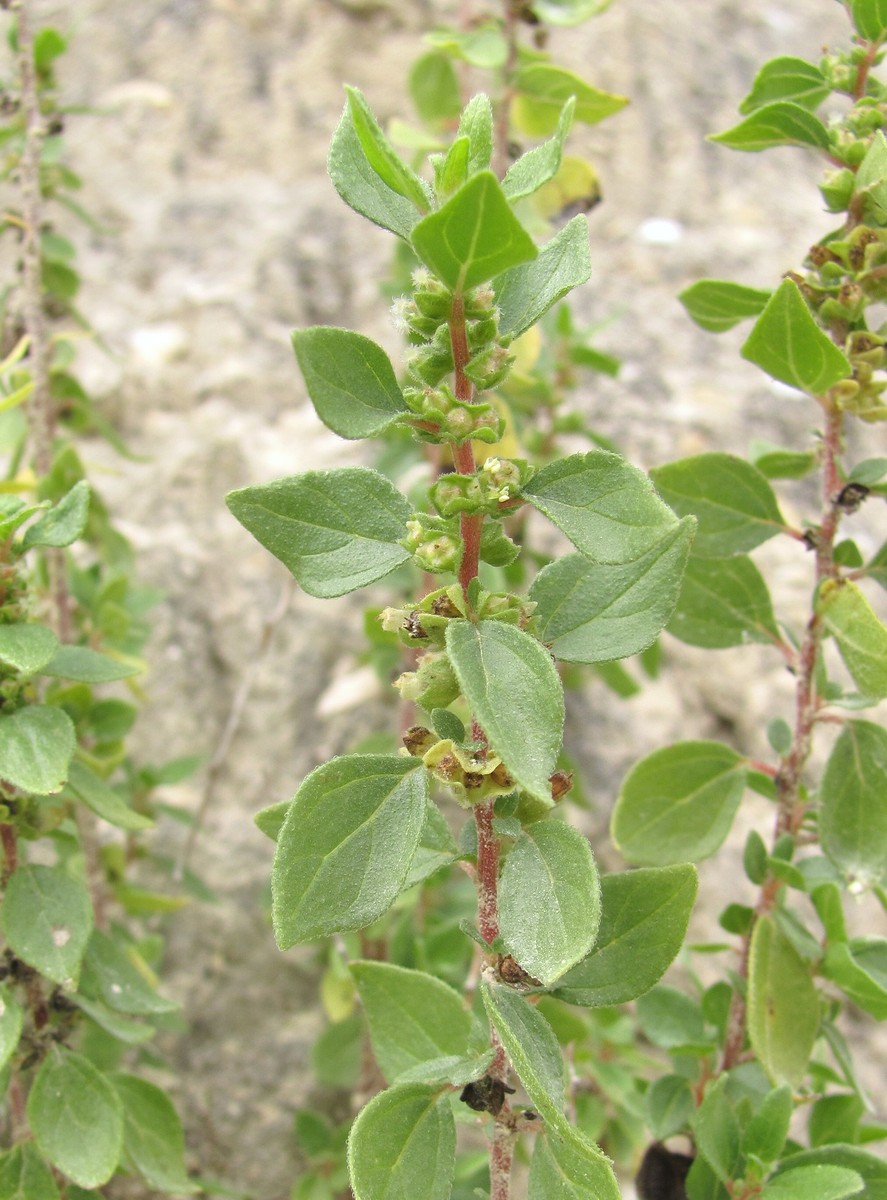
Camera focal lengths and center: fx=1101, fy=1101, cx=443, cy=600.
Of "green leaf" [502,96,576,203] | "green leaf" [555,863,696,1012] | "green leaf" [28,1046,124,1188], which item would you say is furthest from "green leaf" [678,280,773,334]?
"green leaf" [28,1046,124,1188]

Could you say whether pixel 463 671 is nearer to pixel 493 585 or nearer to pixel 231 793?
pixel 493 585

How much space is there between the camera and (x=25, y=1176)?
1.28 m

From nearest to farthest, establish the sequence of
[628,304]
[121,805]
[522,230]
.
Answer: [522,230], [121,805], [628,304]

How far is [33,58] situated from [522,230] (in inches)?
59.3

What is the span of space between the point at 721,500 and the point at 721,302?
24 cm

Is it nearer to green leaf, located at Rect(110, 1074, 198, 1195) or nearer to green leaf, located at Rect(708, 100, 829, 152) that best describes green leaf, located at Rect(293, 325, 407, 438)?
green leaf, located at Rect(708, 100, 829, 152)

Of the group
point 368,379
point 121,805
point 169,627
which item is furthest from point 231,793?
point 368,379

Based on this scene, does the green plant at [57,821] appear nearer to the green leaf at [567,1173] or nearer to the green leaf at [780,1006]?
the green leaf at [567,1173]

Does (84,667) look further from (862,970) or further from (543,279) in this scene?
(862,970)

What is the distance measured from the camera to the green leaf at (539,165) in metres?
0.88

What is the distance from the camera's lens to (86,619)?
77.9 inches

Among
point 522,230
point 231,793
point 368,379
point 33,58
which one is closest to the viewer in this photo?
point 522,230

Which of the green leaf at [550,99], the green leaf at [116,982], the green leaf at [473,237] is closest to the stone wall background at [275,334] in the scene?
the green leaf at [550,99]

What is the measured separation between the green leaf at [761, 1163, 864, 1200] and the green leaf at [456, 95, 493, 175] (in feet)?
3.24
